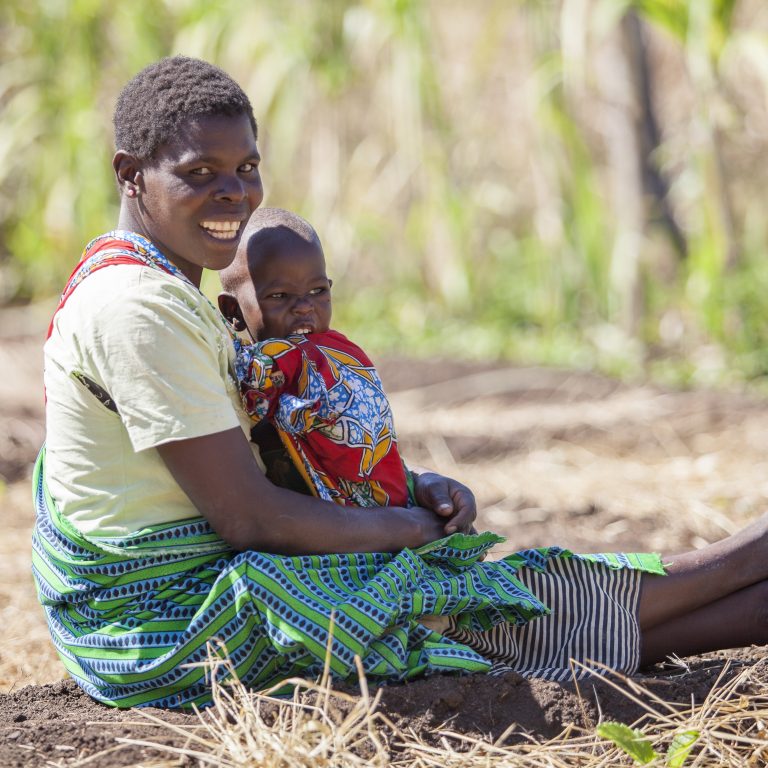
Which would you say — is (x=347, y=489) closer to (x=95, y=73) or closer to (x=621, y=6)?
(x=621, y=6)

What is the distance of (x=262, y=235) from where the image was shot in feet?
8.01

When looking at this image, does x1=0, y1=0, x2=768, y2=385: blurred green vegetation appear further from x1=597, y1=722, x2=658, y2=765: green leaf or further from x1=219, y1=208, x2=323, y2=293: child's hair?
x1=597, y1=722, x2=658, y2=765: green leaf

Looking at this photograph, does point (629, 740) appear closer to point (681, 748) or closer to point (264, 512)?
point (681, 748)

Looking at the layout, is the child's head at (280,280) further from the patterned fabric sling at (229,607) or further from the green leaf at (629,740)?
the green leaf at (629,740)

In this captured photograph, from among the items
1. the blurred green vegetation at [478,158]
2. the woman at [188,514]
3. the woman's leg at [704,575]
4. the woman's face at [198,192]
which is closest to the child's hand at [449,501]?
the woman at [188,514]

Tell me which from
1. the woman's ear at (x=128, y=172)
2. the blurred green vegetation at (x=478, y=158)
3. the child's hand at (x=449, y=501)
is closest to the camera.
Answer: the woman's ear at (x=128, y=172)

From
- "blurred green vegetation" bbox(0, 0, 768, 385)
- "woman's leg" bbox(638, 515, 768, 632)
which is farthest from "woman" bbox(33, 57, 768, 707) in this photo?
"blurred green vegetation" bbox(0, 0, 768, 385)

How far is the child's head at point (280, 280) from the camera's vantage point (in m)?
2.41

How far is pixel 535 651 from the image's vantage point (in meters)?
2.43

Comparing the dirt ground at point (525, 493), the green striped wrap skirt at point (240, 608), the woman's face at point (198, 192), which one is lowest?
the dirt ground at point (525, 493)

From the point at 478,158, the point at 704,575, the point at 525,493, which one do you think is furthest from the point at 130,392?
the point at 478,158

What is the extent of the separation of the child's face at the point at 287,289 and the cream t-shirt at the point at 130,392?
0.74 ft

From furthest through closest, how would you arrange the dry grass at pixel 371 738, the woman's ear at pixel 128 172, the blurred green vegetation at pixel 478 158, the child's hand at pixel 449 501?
1. the blurred green vegetation at pixel 478 158
2. the child's hand at pixel 449 501
3. the woman's ear at pixel 128 172
4. the dry grass at pixel 371 738

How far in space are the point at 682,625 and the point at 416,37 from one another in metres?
5.91
